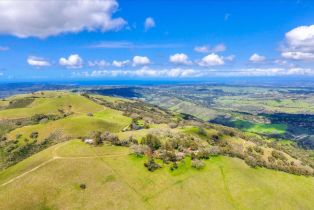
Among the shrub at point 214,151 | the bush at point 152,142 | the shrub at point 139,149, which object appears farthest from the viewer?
the bush at point 152,142

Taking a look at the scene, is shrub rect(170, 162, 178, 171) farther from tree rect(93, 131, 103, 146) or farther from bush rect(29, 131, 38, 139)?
bush rect(29, 131, 38, 139)

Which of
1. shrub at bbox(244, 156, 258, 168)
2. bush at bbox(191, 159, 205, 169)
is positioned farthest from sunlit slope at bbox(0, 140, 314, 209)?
shrub at bbox(244, 156, 258, 168)

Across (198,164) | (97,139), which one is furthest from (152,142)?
(198,164)

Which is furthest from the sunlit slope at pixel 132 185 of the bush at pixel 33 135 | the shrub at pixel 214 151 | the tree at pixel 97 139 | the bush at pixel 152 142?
the bush at pixel 33 135

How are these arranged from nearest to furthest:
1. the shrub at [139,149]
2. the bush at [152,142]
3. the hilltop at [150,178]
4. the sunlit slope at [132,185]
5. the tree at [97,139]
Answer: the sunlit slope at [132,185]
the hilltop at [150,178]
the shrub at [139,149]
the tree at [97,139]
the bush at [152,142]

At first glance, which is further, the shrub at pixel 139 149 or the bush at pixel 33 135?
the bush at pixel 33 135

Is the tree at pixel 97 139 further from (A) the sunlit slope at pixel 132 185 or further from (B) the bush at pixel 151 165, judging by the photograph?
(B) the bush at pixel 151 165
